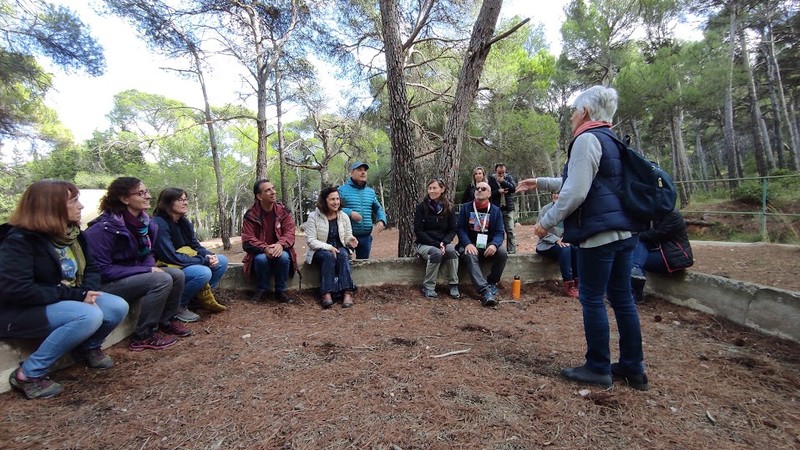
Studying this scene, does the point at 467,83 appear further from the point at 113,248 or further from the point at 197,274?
the point at 113,248

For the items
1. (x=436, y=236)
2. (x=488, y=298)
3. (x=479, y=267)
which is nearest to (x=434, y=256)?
(x=436, y=236)

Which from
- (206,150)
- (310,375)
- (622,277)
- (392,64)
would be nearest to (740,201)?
(392,64)

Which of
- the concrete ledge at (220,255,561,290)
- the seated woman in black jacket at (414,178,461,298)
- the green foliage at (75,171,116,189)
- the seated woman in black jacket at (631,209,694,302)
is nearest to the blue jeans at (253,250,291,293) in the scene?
the concrete ledge at (220,255,561,290)

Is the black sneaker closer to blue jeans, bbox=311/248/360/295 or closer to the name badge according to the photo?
blue jeans, bbox=311/248/360/295

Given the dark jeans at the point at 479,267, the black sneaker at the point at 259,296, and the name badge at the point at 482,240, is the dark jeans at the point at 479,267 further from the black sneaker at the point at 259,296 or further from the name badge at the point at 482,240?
the black sneaker at the point at 259,296

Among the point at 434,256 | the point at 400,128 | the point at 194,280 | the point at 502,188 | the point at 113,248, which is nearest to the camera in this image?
the point at 113,248

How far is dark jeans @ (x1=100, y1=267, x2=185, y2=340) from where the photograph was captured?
8.85ft

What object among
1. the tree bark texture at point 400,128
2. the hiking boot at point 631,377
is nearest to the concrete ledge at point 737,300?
the hiking boot at point 631,377

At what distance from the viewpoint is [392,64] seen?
5168 millimetres

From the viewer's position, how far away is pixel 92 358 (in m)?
2.42

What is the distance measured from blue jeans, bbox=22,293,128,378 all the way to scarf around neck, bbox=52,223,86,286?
23 cm

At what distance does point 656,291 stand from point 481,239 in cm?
186

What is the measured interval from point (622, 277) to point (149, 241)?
10.8 feet

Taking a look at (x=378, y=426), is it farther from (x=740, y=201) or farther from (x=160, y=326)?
(x=740, y=201)
